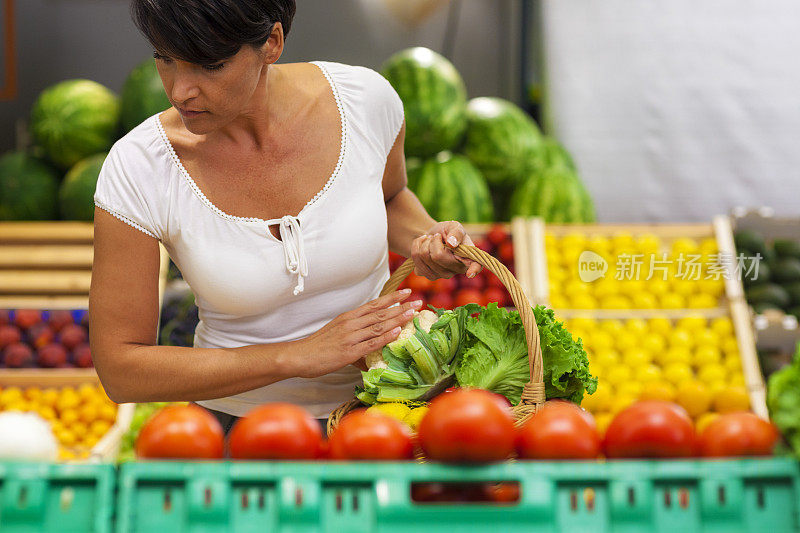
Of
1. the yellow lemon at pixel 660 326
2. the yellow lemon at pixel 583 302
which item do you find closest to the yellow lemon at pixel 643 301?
the yellow lemon at pixel 660 326

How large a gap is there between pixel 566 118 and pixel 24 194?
10.2 feet

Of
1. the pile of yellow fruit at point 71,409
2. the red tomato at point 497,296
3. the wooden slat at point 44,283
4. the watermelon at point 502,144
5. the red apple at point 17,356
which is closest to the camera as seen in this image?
the pile of yellow fruit at point 71,409

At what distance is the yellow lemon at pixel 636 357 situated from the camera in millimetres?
3373

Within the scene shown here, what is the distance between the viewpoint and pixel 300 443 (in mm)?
918

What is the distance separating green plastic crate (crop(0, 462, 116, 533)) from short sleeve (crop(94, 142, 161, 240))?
0.70 m

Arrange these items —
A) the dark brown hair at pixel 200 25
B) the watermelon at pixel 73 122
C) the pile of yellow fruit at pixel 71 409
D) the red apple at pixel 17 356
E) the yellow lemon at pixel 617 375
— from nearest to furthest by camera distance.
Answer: the dark brown hair at pixel 200 25 → the pile of yellow fruit at pixel 71 409 → the yellow lemon at pixel 617 375 → the red apple at pixel 17 356 → the watermelon at pixel 73 122

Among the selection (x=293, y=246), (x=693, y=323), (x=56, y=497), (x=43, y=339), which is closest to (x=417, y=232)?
(x=293, y=246)

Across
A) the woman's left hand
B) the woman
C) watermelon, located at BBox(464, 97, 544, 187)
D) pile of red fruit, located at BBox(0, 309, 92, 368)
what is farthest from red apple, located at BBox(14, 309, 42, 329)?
the woman's left hand

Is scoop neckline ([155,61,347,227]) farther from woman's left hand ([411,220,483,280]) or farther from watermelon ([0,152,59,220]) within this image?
watermelon ([0,152,59,220])

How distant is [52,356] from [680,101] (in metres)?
3.57

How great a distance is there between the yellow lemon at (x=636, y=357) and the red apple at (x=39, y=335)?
2.71 metres

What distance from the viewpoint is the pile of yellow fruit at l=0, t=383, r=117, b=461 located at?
10.3ft

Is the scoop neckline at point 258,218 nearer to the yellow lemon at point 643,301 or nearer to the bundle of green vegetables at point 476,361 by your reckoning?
the bundle of green vegetables at point 476,361

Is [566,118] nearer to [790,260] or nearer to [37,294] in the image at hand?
[790,260]
